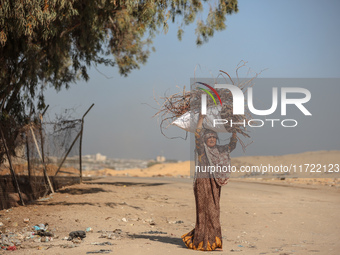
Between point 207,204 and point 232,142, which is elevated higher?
point 232,142

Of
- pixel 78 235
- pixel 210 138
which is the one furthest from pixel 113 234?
pixel 210 138

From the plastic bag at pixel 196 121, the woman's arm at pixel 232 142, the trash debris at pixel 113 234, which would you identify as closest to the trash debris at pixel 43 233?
the trash debris at pixel 113 234

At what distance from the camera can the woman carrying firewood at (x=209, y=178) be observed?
738cm

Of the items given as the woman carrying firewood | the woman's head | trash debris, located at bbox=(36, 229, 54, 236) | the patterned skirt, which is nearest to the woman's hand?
the woman carrying firewood

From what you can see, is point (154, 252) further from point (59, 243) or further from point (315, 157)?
point (315, 157)

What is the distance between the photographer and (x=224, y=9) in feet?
51.5

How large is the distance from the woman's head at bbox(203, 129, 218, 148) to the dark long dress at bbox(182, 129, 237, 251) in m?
0.07

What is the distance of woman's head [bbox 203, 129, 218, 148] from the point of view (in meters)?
7.42

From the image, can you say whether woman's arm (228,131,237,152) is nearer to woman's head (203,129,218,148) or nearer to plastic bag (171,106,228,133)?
plastic bag (171,106,228,133)

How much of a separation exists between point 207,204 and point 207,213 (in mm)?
145

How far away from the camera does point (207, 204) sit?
24.5ft

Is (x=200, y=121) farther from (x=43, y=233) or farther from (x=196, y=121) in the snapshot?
(x=43, y=233)

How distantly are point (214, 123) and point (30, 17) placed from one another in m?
6.59

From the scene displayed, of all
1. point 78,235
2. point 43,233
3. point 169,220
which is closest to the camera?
point 78,235
